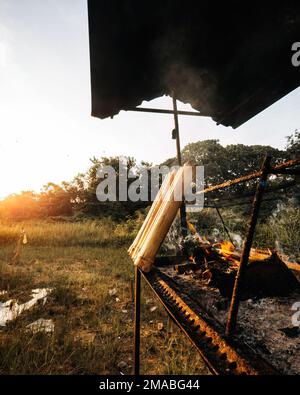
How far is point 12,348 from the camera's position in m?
2.65

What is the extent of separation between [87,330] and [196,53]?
414 centimetres

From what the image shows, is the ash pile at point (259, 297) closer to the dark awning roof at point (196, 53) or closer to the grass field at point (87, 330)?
the grass field at point (87, 330)

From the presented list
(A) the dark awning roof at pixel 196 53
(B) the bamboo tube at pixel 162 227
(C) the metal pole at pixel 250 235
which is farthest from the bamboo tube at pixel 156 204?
(A) the dark awning roof at pixel 196 53

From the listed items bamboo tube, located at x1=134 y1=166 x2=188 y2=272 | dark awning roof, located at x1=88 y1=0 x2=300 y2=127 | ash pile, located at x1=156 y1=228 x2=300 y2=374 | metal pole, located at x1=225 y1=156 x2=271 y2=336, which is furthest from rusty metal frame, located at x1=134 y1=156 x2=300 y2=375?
dark awning roof, located at x1=88 y1=0 x2=300 y2=127

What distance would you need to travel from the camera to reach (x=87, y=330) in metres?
3.57

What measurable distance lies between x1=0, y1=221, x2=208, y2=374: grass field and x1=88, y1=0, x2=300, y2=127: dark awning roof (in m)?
3.26

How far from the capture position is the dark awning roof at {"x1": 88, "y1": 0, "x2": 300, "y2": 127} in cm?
191

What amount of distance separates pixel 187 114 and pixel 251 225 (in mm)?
3412

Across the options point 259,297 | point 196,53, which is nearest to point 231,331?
point 259,297

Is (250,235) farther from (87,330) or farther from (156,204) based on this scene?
(87,330)

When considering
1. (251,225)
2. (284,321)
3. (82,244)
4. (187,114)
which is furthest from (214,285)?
(82,244)

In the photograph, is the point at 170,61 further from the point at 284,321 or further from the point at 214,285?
the point at 284,321

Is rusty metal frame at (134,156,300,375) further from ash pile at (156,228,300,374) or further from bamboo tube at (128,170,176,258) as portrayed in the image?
bamboo tube at (128,170,176,258)

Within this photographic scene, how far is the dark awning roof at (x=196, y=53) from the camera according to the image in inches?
75.3
